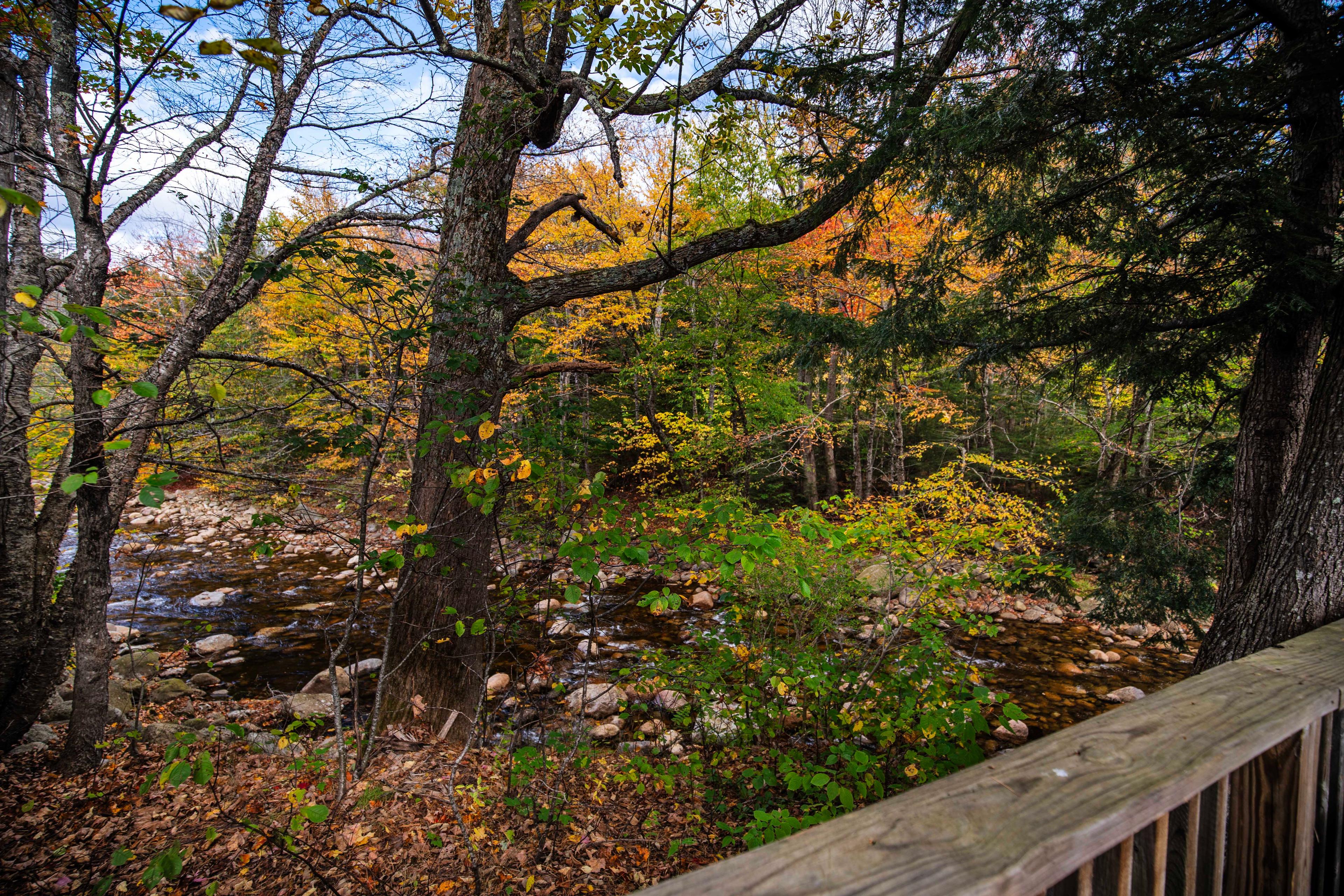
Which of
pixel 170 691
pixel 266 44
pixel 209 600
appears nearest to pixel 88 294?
pixel 266 44

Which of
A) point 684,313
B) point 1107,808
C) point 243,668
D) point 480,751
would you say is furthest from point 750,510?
point 684,313

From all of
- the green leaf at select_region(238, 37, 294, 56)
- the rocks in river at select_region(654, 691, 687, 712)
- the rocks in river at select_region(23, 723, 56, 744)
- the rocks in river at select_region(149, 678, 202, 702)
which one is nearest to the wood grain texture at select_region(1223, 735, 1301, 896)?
the green leaf at select_region(238, 37, 294, 56)

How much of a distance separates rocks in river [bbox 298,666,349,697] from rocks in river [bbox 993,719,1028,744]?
6369mm

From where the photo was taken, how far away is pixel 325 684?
5.66 meters

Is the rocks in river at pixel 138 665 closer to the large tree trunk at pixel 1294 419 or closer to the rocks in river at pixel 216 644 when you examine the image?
the rocks in river at pixel 216 644

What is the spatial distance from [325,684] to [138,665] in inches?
79.2

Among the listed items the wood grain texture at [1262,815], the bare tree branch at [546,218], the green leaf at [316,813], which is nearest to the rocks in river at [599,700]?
the green leaf at [316,813]

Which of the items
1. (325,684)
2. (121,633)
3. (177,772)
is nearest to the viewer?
(177,772)

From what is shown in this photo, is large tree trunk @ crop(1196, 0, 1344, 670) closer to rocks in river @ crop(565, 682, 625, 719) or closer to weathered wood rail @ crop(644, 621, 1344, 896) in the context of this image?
weathered wood rail @ crop(644, 621, 1344, 896)

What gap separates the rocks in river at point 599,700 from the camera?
16.4 ft

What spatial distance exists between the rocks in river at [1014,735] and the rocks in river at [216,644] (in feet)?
28.5

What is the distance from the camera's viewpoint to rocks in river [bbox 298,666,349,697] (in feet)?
17.7

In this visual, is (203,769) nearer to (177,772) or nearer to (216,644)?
(177,772)

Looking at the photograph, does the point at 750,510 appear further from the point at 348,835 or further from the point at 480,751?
the point at 348,835
